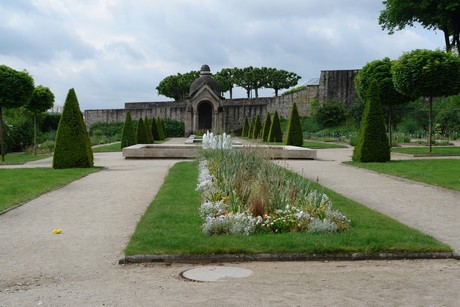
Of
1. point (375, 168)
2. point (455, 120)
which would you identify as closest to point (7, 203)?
point (375, 168)

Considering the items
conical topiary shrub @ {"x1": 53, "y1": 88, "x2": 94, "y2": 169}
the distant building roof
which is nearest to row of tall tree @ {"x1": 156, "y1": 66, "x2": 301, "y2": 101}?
the distant building roof

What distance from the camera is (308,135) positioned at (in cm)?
4394

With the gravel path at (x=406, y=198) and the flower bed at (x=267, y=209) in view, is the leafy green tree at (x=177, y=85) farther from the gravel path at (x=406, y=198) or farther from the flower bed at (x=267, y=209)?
the flower bed at (x=267, y=209)

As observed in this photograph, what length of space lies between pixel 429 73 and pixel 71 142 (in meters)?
14.2

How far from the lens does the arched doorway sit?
55969mm

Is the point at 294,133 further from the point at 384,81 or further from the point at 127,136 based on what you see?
the point at 127,136

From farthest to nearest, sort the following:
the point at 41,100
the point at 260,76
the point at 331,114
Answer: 1. the point at 260,76
2. the point at 331,114
3. the point at 41,100

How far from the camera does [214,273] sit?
5.09 meters

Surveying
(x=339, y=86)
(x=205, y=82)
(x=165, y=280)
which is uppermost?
(x=205, y=82)

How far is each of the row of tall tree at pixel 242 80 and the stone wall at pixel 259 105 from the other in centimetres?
2037

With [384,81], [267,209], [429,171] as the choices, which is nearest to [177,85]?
[384,81]

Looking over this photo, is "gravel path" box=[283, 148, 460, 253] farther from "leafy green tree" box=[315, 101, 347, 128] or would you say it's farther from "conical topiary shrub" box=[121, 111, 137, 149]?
"leafy green tree" box=[315, 101, 347, 128]

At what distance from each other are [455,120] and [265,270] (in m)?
33.7

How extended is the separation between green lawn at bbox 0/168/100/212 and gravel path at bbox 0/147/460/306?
2.81 metres
